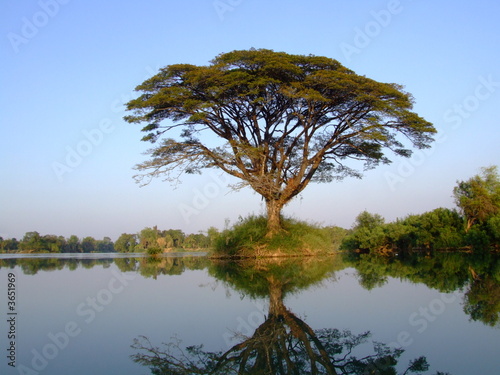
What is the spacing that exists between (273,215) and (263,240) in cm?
119

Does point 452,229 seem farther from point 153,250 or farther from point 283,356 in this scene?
point 283,356

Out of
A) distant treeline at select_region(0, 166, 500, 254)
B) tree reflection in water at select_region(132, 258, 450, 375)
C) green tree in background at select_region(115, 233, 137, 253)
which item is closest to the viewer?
tree reflection in water at select_region(132, 258, 450, 375)

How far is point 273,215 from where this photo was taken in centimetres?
1670

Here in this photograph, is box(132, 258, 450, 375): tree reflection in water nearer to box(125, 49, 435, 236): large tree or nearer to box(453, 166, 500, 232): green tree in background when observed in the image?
box(125, 49, 435, 236): large tree

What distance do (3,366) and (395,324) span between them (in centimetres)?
305

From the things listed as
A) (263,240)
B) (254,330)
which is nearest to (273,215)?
(263,240)

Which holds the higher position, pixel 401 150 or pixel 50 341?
pixel 401 150

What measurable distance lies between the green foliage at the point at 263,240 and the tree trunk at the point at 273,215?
21 centimetres

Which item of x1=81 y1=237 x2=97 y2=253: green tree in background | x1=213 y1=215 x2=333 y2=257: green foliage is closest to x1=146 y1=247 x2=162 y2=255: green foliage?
x1=213 y1=215 x2=333 y2=257: green foliage

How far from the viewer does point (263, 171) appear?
15711 mm

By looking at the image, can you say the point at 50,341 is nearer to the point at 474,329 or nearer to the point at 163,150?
the point at 474,329

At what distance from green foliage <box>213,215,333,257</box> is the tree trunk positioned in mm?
212

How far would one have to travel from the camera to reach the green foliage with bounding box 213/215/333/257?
15914 millimetres

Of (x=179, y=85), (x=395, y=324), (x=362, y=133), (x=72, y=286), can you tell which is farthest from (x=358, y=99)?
(x=395, y=324)
